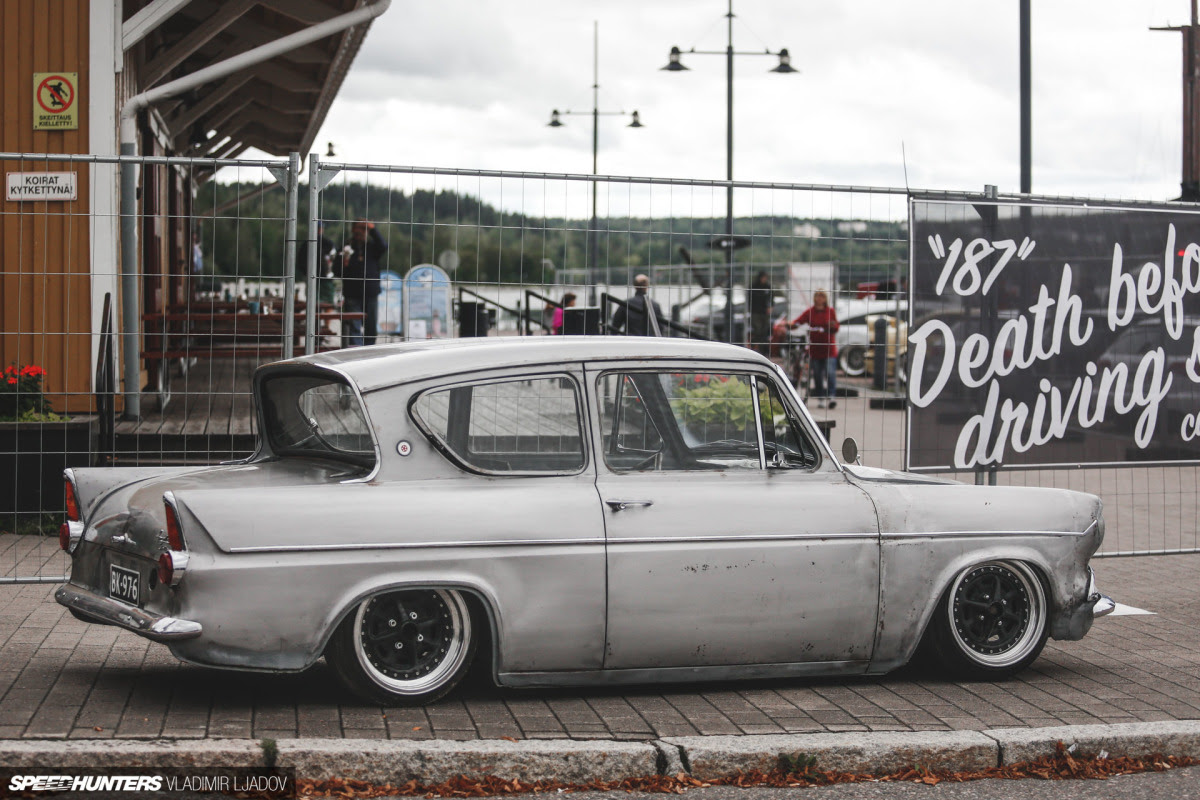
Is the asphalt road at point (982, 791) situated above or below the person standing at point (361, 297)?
below

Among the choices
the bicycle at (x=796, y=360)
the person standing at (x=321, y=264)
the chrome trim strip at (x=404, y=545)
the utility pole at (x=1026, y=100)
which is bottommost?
the chrome trim strip at (x=404, y=545)

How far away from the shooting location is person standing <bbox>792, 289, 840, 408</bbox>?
9.95m

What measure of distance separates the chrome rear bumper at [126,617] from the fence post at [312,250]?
8.98 ft

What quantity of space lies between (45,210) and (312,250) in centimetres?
400

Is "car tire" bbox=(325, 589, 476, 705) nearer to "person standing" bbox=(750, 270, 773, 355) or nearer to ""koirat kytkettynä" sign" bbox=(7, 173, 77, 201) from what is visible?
"person standing" bbox=(750, 270, 773, 355)

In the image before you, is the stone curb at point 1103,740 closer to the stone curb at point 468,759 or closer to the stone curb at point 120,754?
the stone curb at point 468,759

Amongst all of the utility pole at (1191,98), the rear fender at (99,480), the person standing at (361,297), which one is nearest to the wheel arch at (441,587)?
the rear fender at (99,480)

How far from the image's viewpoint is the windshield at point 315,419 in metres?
5.49

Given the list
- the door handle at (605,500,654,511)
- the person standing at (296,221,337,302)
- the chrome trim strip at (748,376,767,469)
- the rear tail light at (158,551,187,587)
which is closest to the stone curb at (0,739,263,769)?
the rear tail light at (158,551,187,587)

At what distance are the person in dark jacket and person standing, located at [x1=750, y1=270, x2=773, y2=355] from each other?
2.32 feet

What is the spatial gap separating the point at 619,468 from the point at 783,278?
14.2 feet

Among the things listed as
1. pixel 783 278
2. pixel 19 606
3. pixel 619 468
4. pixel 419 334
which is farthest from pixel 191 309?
pixel 619 468

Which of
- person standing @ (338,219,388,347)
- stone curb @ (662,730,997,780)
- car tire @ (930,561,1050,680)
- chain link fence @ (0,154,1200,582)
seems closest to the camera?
stone curb @ (662,730,997,780)

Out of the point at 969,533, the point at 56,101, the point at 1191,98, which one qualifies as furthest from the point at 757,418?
→ the point at 1191,98
